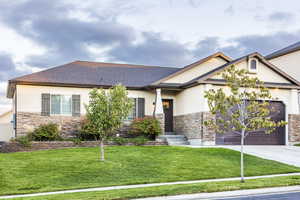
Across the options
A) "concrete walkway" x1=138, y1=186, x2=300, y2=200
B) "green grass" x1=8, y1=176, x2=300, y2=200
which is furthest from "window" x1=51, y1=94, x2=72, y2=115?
"concrete walkway" x1=138, y1=186, x2=300, y2=200

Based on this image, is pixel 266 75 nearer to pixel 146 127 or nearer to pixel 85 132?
pixel 146 127

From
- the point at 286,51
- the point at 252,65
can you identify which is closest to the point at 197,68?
the point at 252,65

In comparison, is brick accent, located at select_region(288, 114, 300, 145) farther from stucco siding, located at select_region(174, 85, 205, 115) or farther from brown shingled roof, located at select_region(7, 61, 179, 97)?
brown shingled roof, located at select_region(7, 61, 179, 97)

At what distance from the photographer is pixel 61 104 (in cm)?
2328

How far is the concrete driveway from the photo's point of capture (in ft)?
58.7

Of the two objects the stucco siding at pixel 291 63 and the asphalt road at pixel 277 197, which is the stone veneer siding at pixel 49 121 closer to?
the stucco siding at pixel 291 63

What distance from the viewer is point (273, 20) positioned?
2605 centimetres

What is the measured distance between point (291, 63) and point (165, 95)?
36.2 feet

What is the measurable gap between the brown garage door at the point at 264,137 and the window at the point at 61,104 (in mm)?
9118

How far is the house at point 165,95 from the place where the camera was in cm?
2241

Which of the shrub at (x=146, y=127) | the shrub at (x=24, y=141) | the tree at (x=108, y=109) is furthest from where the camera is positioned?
the shrub at (x=146, y=127)

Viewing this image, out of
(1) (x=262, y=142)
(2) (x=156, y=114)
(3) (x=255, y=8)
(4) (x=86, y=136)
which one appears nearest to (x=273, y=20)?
(3) (x=255, y=8)

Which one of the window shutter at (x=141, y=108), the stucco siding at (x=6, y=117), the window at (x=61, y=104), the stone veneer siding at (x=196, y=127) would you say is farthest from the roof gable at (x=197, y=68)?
the stucco siding at (x=6, y=117)

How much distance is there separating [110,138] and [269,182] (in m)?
11.2
